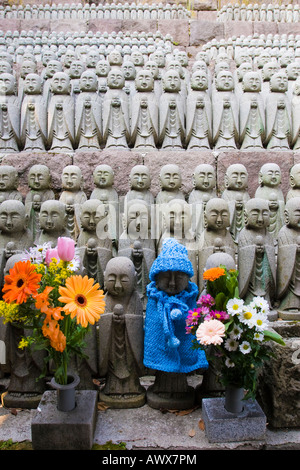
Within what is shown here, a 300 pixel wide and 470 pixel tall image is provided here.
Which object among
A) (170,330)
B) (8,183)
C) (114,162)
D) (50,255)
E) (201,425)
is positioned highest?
(114,162)

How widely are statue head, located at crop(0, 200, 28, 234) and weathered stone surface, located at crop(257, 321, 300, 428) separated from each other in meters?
2.33

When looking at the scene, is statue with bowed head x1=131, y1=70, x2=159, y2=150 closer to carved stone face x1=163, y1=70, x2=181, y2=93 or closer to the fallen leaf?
carved stone face x1=163, y1=70, x2=181, y2=93

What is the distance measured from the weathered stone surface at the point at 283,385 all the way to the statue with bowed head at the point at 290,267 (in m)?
1.09

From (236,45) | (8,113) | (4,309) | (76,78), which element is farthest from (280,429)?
(236,45)

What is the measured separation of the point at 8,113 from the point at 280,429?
5.25m

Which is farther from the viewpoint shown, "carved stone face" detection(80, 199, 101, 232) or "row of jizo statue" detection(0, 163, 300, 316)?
"carved stone face" detection(80, 199, 101, 232)

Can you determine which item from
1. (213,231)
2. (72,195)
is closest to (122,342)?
(213,231)

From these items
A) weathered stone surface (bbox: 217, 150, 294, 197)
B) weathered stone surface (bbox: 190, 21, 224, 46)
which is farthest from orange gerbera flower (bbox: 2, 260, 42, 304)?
weathered stone surface (bbox: 190, 21, 224, 46)

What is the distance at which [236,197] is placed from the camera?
4863mm

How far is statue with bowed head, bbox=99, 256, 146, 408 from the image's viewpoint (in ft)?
9.27

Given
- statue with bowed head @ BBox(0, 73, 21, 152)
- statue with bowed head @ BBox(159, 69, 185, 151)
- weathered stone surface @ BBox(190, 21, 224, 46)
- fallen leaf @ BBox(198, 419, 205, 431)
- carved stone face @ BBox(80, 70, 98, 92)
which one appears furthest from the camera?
weathered stone surface @ BBox(190, 21, 224, 46)

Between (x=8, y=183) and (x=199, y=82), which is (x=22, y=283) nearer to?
(x=8, y=183)

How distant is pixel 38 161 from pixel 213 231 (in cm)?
266

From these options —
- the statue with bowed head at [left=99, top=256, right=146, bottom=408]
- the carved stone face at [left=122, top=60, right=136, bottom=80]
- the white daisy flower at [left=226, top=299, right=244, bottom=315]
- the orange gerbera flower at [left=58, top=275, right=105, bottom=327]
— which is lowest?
the statue with bowed head at [left=99, top=256, right=146, bottom=408]
